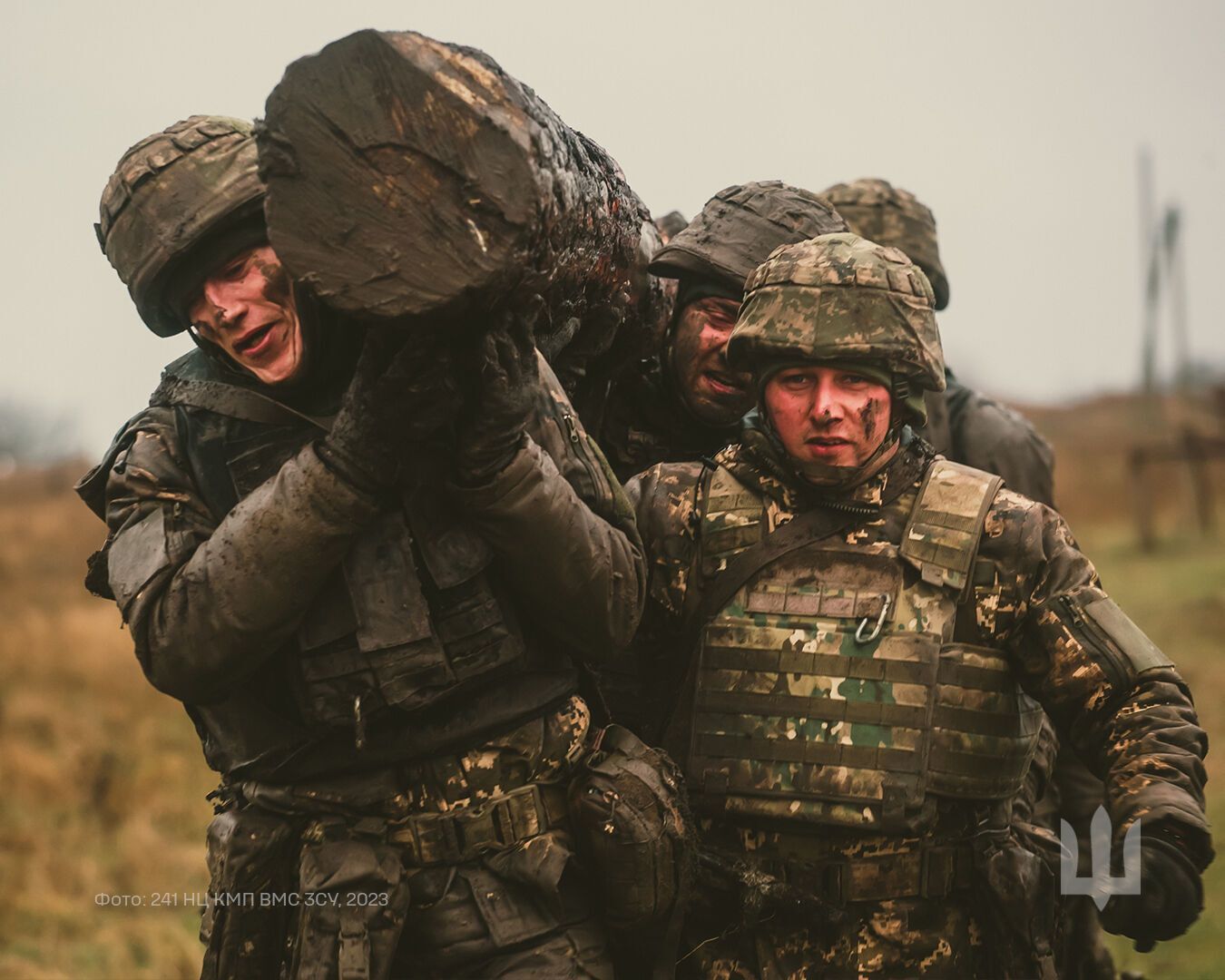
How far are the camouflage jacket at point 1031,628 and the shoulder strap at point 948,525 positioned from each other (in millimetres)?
38

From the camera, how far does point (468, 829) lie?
392 cm

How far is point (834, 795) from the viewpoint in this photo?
4.24 metres

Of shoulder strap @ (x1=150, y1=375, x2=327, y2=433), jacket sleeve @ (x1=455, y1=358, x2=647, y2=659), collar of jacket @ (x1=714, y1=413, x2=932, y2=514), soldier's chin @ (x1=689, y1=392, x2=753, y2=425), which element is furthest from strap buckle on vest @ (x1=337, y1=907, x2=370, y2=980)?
soldier's chin @ (x1=689, y1=392, x2=753, y2=425)

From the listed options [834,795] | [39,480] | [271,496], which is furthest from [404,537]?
[39,480]

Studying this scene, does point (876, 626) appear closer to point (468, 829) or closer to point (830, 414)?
point (830, 414)

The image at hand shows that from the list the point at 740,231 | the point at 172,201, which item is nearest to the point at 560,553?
the point at 172,201

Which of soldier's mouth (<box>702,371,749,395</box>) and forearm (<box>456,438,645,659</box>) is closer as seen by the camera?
forearm (<box>456,438,645,659</box>)

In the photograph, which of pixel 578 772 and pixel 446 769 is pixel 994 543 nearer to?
pixel 578 772

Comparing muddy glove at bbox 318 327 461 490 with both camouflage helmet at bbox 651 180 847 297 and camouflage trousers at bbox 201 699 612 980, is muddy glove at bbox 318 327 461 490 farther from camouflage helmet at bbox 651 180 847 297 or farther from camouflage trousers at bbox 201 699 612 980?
camouflage helmet at bbox 651 180 847 297

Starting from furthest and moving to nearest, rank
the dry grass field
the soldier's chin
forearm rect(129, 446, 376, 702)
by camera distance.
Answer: the dry grass field
the soldier's chin
forearm rect(129, 446, 376, 702)

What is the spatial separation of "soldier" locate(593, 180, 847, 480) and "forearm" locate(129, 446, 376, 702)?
1.78m

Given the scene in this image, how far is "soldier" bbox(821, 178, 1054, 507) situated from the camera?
635 cm

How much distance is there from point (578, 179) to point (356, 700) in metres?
1.27

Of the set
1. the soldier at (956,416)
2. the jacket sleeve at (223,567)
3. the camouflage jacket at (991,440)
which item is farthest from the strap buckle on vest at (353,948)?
the camouflage jacket at (991,440)
